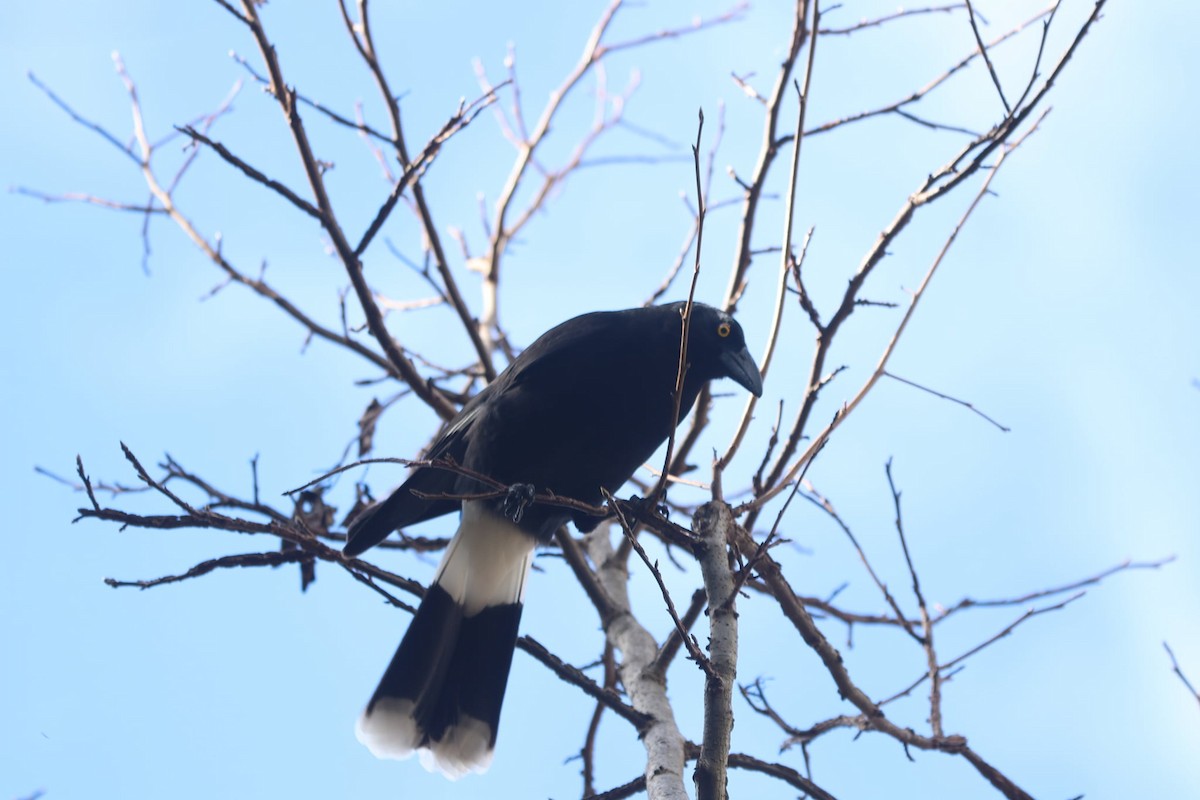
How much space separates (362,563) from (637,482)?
1.86 m

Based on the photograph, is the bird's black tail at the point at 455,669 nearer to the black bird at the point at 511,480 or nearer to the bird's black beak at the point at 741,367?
the black bird at the point at 511,480

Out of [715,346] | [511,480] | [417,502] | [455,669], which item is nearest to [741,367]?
[715,346]

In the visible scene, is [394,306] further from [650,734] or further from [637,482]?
[650,734]

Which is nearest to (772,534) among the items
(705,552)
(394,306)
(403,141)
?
(705,552)

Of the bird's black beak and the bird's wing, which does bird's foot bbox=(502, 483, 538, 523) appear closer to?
the bird's wing

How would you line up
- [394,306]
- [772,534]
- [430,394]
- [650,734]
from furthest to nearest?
[394,306]
[430,394]
[650,734]
[772,534]

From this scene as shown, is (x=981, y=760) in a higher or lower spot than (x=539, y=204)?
lower

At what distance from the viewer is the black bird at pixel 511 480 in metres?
3.25

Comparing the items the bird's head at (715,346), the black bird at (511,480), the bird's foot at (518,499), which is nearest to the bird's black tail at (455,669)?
the black bird at (511,480)

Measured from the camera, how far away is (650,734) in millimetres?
2793

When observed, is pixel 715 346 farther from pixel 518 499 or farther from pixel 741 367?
pixel 518 499

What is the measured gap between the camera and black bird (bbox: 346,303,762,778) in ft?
10.6

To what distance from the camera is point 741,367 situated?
342 cm

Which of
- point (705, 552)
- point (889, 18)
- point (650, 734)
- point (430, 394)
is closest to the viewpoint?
point (705, 552)
